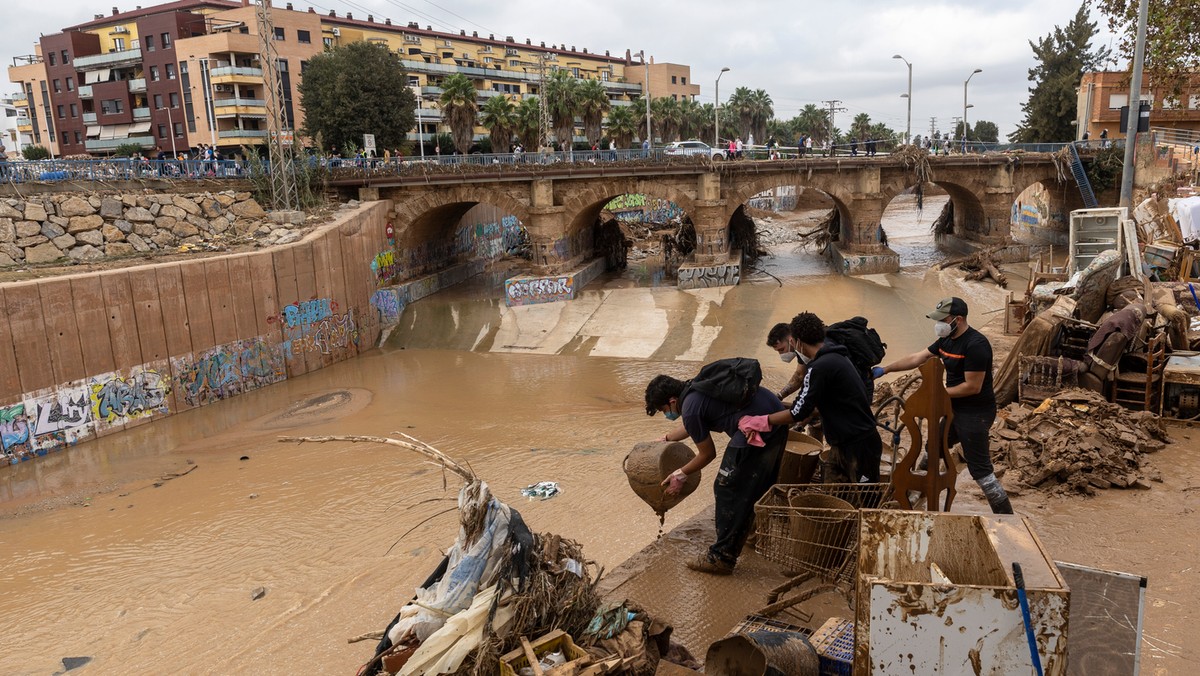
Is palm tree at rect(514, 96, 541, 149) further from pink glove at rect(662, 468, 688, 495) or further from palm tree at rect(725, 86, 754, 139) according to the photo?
pink glove at rect(662, 468, 688, 495)

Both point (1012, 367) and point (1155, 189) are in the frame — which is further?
point (1155, 189)

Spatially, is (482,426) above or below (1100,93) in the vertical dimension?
below

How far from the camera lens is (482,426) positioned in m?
17.5

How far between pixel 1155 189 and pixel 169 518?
105 ft

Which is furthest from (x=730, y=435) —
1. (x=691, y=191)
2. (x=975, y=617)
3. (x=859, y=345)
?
(x=691, y=191)

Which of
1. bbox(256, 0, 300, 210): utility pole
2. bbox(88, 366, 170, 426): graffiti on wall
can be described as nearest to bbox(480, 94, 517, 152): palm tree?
bbox(256, 0, 300, 210): utility pole

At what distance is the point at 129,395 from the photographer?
18328 millimetres

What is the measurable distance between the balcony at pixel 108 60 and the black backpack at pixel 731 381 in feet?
201

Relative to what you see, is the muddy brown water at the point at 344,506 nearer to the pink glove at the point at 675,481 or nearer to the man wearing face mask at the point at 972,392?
the man wearing face mask at the point at 972,392

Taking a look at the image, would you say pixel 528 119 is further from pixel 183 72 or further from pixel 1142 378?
pixel 1142 378

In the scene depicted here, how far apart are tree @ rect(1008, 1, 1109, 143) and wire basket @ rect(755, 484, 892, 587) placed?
166 ft

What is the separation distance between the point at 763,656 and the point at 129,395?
18357mm

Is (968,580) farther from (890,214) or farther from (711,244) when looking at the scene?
(890,214)

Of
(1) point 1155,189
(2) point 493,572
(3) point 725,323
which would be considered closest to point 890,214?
(1) point 1155,189
